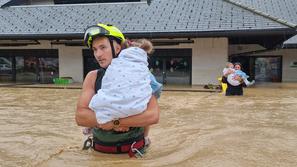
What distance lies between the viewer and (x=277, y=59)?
26.3 meters

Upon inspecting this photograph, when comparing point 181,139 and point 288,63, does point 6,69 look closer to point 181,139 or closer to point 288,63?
point 288,63

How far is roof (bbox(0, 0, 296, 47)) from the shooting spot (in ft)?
57.4

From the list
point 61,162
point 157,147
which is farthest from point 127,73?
point 157,147

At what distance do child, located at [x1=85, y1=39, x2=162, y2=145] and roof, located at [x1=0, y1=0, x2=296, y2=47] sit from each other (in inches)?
564

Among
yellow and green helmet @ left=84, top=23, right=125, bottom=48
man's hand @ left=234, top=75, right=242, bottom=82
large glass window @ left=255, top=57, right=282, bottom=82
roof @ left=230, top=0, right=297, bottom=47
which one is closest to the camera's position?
yellow and green helmet @ left=84, top=23, right=125, bottom=48

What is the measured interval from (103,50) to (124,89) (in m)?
0.46

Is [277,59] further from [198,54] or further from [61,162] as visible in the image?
[61,162]

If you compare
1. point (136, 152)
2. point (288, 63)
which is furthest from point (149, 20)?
point (136, 152)

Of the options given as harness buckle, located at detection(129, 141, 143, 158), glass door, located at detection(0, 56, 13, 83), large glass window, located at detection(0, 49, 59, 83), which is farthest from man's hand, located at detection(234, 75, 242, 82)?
glass door, located at detection(0, 56, 13, 83)

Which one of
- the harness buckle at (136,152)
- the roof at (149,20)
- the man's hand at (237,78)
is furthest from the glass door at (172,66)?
the harness buckle at (136,152)

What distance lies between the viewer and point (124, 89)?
3395mm

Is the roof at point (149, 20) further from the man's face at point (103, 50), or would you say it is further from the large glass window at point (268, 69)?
the man's face at point (103, 50)

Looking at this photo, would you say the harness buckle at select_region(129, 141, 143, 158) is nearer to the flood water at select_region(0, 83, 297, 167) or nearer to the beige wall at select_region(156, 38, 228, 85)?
the flood water at select_region(0, 83, 297, 167)

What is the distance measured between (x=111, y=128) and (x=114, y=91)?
1.27 feet
